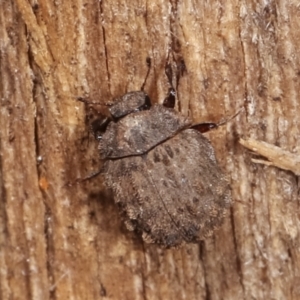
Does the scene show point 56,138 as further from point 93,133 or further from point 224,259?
point 224,259

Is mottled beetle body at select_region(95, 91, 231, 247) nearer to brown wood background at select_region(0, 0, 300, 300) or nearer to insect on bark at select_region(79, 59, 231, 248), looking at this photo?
insect on bark at select_region(79, 59, 231, 248)

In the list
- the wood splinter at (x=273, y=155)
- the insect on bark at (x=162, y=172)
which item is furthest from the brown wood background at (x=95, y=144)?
the insect on bark at (x=162, y=172)

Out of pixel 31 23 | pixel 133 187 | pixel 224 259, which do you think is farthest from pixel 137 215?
pixel 31 23

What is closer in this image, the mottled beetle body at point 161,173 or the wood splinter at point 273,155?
the mottled beetle body at point 161,173

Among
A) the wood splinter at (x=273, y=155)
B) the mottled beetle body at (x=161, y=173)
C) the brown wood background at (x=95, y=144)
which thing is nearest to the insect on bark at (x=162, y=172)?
the mottled beetle body at (x=161, y=173)

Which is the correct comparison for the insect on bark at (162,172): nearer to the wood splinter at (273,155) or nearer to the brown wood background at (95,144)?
the brown wood background at (95,144)

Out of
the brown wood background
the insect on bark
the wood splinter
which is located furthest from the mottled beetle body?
the wood splinter

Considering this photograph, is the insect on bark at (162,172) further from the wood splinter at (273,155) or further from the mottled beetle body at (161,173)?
the wood splinter at (273,155)
